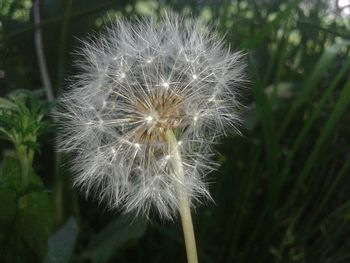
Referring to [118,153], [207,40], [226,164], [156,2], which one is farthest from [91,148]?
[156,2]

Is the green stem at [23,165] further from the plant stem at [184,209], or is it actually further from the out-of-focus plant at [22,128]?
the plant stem at [184,209]

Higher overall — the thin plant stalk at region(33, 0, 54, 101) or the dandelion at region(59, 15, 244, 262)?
the thin plant stalk at region(33, 0, 54, 101)

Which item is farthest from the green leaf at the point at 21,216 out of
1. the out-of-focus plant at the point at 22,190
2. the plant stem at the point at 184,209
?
the plant stem at the point at 184,209

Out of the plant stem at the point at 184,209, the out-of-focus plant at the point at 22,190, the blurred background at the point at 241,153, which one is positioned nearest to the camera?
the plant stem at the point at 184,209

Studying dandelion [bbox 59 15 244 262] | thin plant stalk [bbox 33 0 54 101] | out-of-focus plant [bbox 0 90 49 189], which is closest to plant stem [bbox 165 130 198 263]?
dandelion [bbox 59 15 244 262]

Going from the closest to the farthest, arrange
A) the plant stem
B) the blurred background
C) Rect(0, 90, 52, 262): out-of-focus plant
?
the plant stem
Rect(0, 90, 52, 262): out-of-focus plant
the blurred background

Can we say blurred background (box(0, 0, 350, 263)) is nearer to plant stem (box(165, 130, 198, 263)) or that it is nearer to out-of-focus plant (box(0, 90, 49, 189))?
out-of-focus plant (box(0, 90, 49, 189))

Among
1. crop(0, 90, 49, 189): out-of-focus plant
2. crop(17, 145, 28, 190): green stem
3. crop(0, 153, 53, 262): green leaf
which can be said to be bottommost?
crop(0, 153, 53, 262): green leaf

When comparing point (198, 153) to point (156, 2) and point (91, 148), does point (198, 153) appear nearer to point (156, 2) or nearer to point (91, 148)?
point (91, 148)
